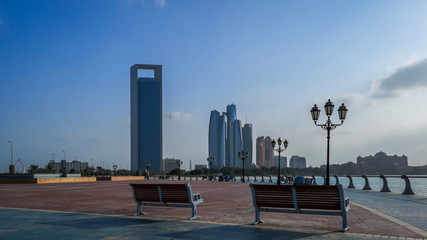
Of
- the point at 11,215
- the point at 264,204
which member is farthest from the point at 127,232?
the point at 11,215

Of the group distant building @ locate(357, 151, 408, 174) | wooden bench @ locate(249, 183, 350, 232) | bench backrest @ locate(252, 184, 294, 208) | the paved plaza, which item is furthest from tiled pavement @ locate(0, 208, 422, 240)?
distant building @ locate(357, 151, 408, 174)

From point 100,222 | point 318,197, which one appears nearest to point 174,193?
point 100,222

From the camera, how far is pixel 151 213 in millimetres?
10711

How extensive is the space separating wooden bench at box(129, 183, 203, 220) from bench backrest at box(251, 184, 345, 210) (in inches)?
68.4

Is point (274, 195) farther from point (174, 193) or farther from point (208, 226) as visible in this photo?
point (174, 193)

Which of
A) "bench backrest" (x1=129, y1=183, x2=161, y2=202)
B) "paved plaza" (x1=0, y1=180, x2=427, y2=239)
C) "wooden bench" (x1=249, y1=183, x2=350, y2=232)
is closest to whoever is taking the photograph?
"paved plaza" (x1=0, y1=180, x2=427, y2=239)

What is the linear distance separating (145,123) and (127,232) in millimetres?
193849

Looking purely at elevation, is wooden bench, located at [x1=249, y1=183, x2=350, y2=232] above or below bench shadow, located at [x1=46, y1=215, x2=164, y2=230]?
above

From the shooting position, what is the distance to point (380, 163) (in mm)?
170375

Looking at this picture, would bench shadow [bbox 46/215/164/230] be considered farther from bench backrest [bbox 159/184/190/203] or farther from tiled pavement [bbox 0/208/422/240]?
bench backrest [bbox 159/184/190/203]

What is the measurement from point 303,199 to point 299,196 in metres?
0.11

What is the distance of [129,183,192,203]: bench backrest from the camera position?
958 centimetres

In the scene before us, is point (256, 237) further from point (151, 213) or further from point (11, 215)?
point (11, 215)

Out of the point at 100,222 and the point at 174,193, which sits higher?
the point at 174,193
